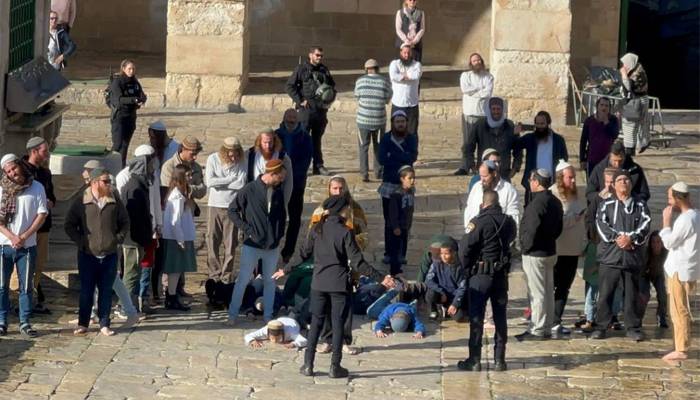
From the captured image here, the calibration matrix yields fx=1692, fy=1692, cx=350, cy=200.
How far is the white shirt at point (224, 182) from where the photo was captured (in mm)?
15438

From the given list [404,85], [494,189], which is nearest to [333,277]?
[494,189]

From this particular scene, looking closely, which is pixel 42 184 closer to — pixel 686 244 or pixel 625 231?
pixel 625 231

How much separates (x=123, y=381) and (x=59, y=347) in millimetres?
1050

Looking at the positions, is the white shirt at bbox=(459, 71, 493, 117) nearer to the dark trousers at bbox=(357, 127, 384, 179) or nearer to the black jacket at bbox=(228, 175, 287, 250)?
the dark trousers at bbox=(357, 127, 384, 179)

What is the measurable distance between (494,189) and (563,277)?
99 cm

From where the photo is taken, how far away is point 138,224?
1441cm

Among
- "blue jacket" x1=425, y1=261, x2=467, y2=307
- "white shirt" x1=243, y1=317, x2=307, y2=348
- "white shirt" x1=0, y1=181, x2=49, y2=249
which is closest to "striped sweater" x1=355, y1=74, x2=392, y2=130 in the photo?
"blue jacket" x1=425, y1=261, x2=467, y2=307

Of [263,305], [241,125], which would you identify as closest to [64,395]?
[263,305]

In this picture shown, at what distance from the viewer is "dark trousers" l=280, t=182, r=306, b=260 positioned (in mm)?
16594

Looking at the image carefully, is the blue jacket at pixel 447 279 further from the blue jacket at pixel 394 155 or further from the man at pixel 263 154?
the blue jacket at pixel 394 155

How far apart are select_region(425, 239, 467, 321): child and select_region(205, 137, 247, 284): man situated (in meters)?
1.92

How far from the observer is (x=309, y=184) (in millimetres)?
19516

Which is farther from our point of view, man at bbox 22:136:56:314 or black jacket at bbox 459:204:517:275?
man at bbox 22:136:56:314

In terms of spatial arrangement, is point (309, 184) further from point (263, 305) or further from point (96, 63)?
point (96, 63)
